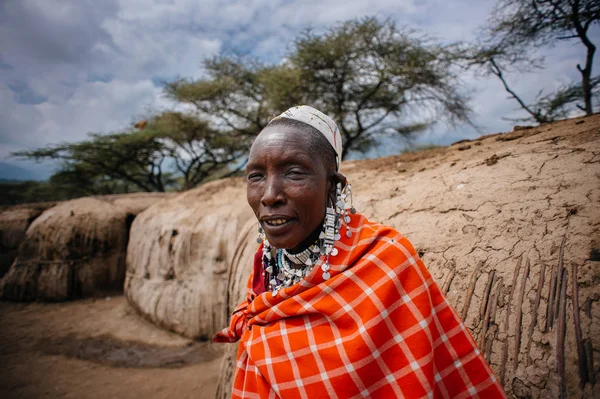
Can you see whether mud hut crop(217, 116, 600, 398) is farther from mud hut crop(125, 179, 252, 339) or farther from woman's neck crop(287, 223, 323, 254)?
mud hut crop(125, 179, 252, 339)

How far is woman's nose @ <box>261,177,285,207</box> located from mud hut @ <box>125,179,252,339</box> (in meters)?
3.23

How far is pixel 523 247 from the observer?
1.62 m

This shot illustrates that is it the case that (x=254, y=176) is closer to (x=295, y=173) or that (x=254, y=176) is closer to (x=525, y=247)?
(x=295, y=173)

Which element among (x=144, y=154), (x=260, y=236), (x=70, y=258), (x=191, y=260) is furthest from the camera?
(x=144, y=154)

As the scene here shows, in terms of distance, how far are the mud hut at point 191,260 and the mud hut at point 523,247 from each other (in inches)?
81.7

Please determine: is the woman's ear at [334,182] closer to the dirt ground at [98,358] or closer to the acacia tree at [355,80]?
the dirt ground at [98,358]

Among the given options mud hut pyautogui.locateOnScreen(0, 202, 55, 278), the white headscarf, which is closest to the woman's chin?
the white headscarf

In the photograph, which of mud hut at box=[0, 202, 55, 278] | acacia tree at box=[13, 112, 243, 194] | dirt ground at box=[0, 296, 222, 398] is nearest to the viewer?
dirt ground at box=[0, 296, 222, 398]

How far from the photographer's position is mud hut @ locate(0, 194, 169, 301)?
634 cm

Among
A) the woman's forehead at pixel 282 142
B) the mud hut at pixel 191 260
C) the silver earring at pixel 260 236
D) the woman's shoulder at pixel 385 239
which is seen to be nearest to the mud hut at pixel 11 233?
the mud hut at pixel 191 260

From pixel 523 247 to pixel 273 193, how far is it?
1.42 m

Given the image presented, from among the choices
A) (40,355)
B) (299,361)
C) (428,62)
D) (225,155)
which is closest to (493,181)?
(299,361)

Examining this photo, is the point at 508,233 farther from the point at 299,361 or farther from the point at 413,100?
the point at 413,100

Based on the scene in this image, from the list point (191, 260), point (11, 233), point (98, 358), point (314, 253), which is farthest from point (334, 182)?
point (11, 233)
